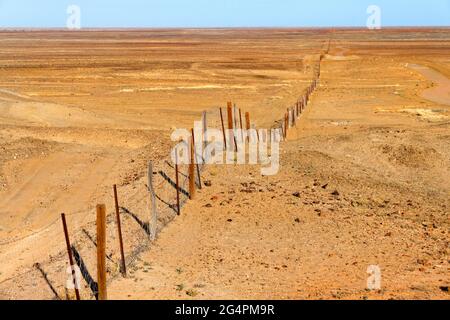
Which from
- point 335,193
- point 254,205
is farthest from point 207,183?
point 335,193

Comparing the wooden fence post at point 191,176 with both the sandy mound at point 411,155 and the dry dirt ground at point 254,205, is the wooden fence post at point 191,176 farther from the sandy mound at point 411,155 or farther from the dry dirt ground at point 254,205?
the sandy mound at point 411,155

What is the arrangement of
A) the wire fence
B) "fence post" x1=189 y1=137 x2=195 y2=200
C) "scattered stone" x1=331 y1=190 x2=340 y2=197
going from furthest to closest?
"scattered stone" x1=331 y1=190 x2=340 y2=197 < "fence post" x1=189 y1=137 x2=195 y2=200 < the wire fence

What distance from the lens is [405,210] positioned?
1267 cm

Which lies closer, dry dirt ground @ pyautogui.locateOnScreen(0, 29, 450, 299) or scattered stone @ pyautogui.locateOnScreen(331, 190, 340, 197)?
dry dirt ground @ pyautogui.locateOnScreen(0, 29, 450, 299)

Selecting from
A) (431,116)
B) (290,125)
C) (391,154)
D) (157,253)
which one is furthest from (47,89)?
(157,253)

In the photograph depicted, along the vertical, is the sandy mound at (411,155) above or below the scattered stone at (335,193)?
above

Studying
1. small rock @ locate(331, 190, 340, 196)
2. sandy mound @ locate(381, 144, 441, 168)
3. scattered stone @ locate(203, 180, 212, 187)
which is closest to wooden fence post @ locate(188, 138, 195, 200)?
scattered stone @ locate(203, 180, 212, 187)

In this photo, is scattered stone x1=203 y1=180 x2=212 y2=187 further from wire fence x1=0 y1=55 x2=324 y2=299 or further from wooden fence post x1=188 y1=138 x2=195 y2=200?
wooden fence post x1=188 y1=138 x2=195 y2=200

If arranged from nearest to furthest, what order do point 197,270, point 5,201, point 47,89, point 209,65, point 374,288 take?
point 374,288 < point 197,270 < point 5,201 < point 47,89 < point 209,65

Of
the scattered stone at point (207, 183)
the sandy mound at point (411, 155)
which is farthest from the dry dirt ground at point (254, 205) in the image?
the scattered stone at point (207, 183)

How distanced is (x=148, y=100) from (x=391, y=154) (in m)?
19.3

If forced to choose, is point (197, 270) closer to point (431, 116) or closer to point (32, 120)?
point (32, 120)

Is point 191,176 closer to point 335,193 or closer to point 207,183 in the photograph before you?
point 207,183

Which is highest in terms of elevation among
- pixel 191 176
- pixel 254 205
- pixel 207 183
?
pixel 191 176
